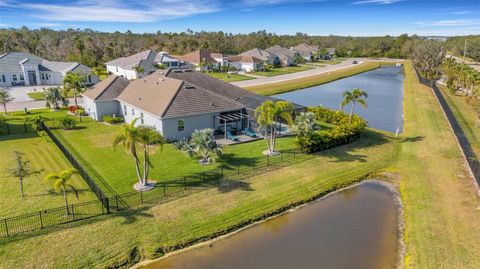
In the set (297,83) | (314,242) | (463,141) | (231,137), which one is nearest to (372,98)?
(297,83)

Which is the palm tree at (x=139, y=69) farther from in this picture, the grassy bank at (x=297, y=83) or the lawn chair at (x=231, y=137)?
the lawn chair at (x=231, y=137)

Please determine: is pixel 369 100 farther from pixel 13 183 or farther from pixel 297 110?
pixel 13 183

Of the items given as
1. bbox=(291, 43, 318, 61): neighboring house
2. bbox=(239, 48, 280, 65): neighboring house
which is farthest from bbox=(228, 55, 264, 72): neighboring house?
bbox=(291, 43, 318, 61): neighboring house

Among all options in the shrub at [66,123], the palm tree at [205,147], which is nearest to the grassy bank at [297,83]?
the shrub at [66,123]

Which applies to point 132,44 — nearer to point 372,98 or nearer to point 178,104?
point 372,98

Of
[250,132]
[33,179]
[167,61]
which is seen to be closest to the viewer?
[33,179]

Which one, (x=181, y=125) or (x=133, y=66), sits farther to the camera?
(x=133, y=66)
